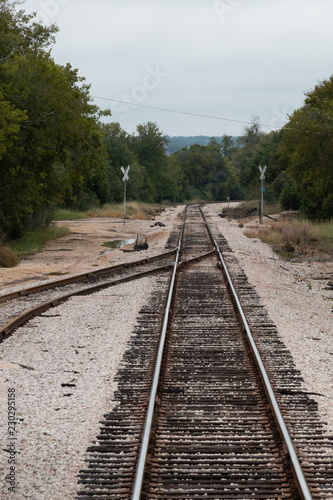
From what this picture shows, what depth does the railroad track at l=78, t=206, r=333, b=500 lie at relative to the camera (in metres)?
4.96

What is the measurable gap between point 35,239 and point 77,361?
67.7 feet

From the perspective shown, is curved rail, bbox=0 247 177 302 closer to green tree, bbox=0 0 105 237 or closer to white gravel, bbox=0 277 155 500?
white gravel, bbox=0 277 155 500

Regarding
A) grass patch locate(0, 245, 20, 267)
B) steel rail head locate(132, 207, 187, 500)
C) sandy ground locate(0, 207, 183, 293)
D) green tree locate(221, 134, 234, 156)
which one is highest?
green tree locate(221, 134, 234, 156)

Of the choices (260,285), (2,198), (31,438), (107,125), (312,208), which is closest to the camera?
(31,438)

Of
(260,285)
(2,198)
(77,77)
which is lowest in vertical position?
(260,285)

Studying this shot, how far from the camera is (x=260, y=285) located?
15719 mm

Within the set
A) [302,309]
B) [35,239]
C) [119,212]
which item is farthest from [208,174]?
[302,309]

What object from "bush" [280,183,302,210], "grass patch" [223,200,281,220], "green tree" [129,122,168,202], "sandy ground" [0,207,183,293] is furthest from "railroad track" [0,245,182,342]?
"green tree" [129,122,168,202]

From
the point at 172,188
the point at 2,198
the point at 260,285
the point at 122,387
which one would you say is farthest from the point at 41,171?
the point at 172,188

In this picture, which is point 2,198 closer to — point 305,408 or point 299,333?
point 299,333

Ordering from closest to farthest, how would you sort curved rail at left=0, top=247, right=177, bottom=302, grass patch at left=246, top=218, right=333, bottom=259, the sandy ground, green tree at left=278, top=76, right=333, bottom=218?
1. curved rail at left=0, top=247, right=177, bottom=302
2. the sandy ground
3. grass patch at left=246, top=218, right=333, bottom=259
4. green tree at left=278, top=76, right=333, bottom=218

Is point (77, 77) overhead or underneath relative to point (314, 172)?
overhead

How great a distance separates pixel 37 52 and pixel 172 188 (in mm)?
65263

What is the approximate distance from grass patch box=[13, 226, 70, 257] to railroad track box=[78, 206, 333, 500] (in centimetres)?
1585
